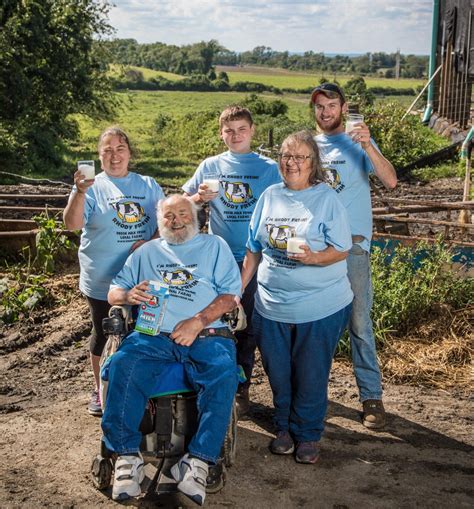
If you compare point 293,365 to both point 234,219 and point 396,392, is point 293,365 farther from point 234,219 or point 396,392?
point 396,392

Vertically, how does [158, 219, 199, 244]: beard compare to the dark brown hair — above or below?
below

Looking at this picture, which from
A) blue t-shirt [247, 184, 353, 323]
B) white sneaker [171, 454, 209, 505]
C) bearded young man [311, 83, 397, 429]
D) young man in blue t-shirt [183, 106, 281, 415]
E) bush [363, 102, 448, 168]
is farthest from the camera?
bush [363, 102, 448, 168]

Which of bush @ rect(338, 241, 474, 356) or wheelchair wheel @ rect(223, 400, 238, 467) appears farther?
bush @ rect(338, 241, 474, 356)

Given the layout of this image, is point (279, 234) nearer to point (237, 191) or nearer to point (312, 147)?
point (312, 147)

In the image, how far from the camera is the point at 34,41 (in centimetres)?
2148

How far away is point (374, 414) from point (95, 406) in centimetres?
189

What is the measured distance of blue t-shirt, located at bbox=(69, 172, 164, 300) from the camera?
501 cm

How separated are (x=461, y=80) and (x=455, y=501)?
20642mm

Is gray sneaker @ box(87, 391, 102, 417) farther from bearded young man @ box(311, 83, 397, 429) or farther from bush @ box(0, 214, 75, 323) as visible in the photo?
bush @ box(0, 214, 75, 323)

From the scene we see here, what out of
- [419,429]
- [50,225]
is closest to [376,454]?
[419,429]

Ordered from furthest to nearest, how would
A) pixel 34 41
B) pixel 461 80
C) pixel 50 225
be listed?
pixel 461 80 → pixel 34 41 → pixel 50 225

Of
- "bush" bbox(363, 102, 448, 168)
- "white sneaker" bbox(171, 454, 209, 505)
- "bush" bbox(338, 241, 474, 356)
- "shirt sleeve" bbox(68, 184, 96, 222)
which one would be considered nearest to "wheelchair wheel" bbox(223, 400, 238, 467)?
"white sneaker" bbox(171, 454, 209, 505)

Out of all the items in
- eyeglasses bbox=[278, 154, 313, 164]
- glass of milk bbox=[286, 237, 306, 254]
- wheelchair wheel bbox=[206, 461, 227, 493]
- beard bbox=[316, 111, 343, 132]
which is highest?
beard bbox=[316, 111, 343, 132]

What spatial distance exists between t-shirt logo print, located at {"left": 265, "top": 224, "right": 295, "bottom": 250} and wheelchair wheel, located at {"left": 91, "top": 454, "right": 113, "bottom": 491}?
5.06 feet
